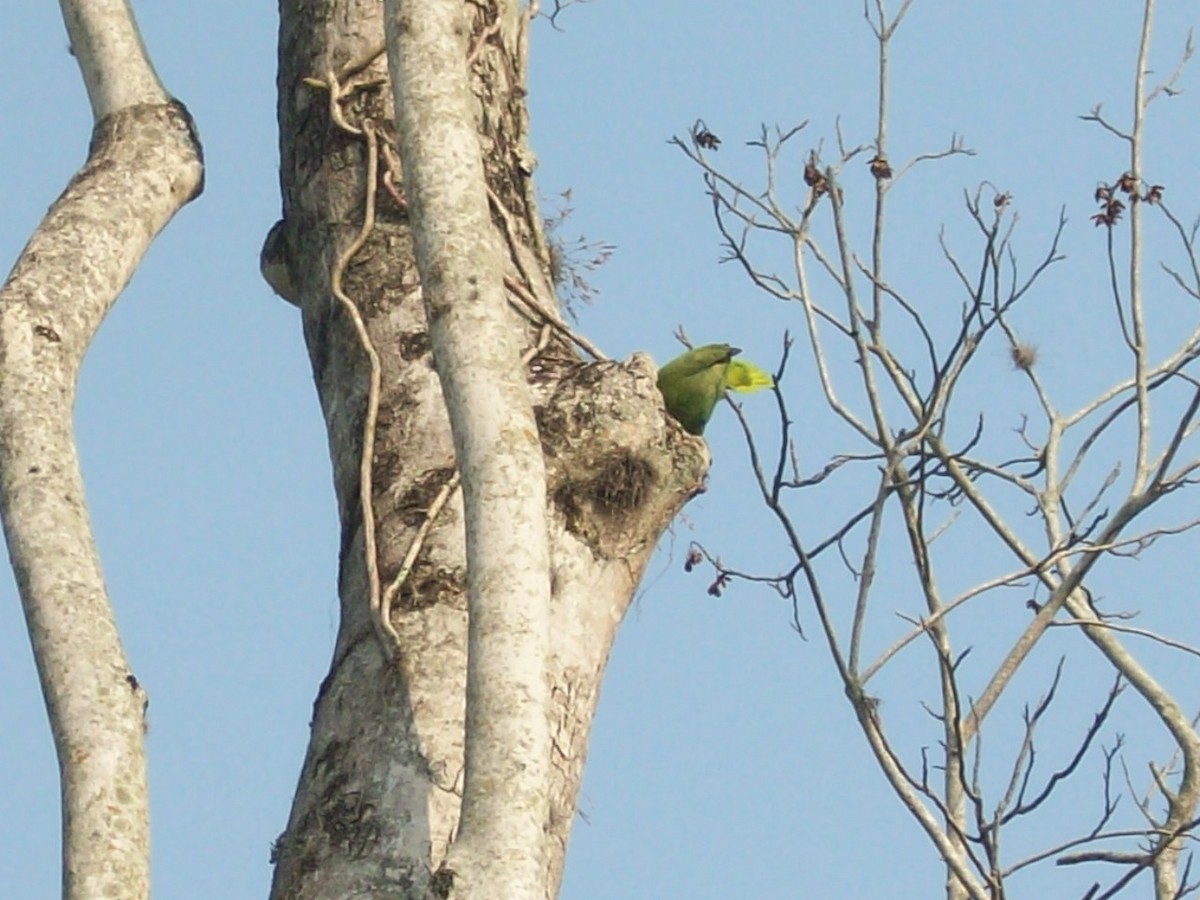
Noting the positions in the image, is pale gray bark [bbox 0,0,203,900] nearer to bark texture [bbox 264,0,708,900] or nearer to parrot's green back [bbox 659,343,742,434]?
bark texture [bbox 264,0,708,900]

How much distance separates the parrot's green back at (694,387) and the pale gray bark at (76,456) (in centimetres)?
131

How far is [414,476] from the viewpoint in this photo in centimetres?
281

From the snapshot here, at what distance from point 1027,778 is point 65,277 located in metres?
1.92

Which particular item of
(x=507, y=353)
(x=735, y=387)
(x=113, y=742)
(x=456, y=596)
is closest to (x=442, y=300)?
(x=507, y=353)

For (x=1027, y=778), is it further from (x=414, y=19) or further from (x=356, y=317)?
(x=414, y=19)

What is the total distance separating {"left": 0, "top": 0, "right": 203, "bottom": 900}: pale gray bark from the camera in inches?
77.9

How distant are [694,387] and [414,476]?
126cm

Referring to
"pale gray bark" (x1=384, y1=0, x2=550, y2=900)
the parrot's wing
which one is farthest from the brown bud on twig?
"pale gray bark" (x1=384, y1=0, x2=550, y2=900)

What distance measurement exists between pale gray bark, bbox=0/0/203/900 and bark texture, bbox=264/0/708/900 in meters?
0.33

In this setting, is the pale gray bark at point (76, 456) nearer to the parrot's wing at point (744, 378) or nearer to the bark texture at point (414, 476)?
the bark texture at point (414, 476)

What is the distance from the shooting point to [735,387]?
414 centimetres

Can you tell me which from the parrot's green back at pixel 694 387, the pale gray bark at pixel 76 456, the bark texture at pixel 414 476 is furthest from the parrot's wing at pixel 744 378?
the pale gray bark at pixel 76 456

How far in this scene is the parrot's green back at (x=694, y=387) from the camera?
3.95 m

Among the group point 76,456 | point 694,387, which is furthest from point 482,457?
point 694,387
